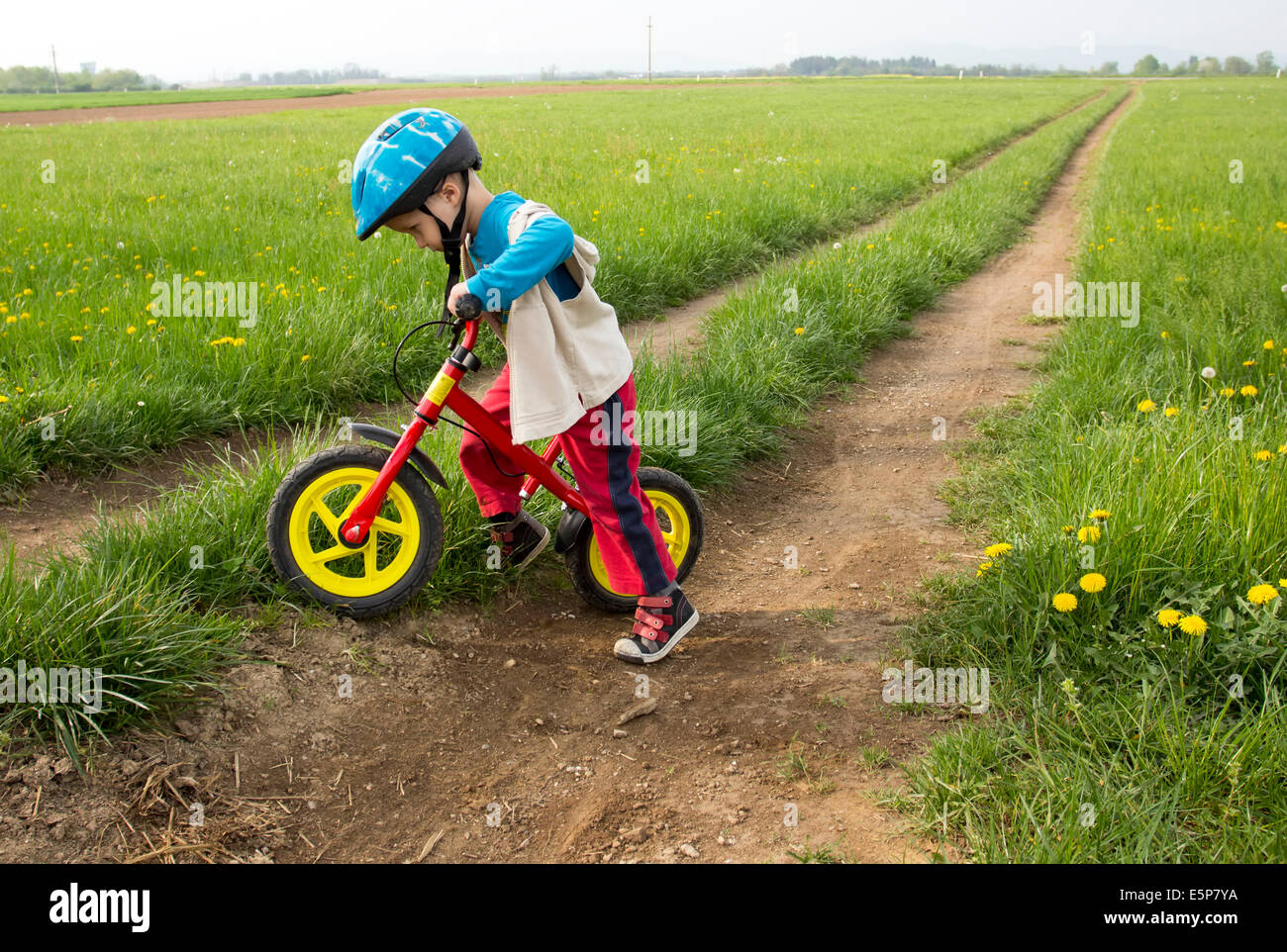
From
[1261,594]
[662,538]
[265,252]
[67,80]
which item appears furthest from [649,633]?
[67,80]

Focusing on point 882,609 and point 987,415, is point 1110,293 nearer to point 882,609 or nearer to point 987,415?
point 987,415

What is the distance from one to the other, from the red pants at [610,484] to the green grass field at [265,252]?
6.01ft

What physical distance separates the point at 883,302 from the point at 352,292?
3.64 metres

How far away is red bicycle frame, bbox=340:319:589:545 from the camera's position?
8.79ft

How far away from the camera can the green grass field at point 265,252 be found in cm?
432

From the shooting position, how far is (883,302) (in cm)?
675

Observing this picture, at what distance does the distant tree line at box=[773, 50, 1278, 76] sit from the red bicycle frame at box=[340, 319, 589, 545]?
107 m

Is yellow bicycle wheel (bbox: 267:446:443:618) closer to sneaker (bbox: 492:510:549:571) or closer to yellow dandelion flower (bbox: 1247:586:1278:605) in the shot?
sneaker (bbox: 492:510:549:571)

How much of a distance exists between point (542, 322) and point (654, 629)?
107cm

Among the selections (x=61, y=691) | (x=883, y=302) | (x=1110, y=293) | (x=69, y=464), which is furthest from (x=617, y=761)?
(x=1110, y=293)

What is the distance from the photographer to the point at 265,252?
687 cm

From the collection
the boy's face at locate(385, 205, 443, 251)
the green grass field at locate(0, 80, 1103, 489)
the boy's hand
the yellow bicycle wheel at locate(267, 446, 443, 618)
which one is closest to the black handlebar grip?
the boy's hand

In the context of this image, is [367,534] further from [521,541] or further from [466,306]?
[466,306]
